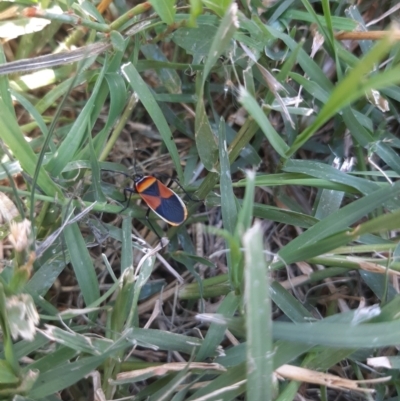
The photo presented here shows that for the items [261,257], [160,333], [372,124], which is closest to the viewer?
[261,257]

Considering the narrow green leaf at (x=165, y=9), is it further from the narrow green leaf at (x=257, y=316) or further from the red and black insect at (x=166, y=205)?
the narrow green leaf at (x=257, y=316)

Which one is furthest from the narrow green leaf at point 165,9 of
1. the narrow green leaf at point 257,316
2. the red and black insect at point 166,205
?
the narrow green leaf at point 257,316

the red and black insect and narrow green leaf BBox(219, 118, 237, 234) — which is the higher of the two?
narrow green leaf BBox(219, 118, 237, 234)

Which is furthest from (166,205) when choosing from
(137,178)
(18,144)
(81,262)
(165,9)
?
(165,9)

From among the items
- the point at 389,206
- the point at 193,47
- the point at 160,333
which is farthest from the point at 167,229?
the point at 389,206

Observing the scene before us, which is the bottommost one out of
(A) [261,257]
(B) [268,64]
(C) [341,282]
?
(C) [341,282]

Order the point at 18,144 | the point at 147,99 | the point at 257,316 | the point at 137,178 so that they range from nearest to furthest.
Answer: the point at 257,316
the point at 18,144
the point at 147,99
the point at 137,178

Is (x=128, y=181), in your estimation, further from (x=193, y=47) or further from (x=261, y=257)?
(x=261, y=257)

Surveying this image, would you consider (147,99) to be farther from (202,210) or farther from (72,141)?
(202,210)

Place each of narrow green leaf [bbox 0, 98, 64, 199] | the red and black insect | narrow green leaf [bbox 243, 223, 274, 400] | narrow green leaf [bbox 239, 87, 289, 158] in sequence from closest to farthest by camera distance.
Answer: narrow green leaf [bbox 243, 223, 274, 400]
narrow green leaf [bbox 239, 87, 289, 158]
narrow green leaf [bbox 0, 98, 64, 199]
the red and black insect

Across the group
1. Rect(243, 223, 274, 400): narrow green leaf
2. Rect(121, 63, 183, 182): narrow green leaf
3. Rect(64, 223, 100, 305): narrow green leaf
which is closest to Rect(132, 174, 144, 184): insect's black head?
Rect(121, 63, 183, 182): narrow green leaf

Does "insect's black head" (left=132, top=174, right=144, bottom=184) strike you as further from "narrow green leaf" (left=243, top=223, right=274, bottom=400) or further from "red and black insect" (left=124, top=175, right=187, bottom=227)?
"narrow green leaf" (left=243, top=223, right=274, bottom=400)
